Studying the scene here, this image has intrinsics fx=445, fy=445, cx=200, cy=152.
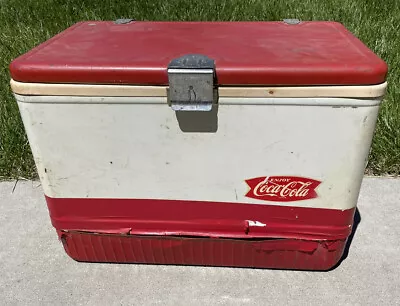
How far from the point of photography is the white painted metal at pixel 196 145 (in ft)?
3.58

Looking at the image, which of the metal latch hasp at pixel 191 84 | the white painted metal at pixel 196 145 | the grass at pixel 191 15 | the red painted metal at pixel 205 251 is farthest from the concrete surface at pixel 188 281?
the grass at pixel 191 15

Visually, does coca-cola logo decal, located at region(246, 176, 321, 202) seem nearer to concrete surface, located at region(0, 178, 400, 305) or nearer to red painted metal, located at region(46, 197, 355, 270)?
red painted metal, located at region(46, 197, 355, 270)

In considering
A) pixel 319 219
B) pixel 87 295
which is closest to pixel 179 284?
pixel 87 295

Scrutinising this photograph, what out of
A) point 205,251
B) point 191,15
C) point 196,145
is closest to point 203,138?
point 196,145

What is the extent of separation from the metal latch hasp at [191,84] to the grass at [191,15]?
1458 mm

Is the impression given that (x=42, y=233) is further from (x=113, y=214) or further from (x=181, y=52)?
(x=181, y=52)

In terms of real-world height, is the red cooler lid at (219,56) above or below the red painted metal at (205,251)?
above

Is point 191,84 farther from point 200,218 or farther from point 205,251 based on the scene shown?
point 205,251

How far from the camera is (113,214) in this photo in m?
1.30

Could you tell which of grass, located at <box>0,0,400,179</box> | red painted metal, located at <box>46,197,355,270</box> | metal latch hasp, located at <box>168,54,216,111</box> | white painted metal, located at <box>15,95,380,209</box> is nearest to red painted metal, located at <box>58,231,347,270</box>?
red painted metal, located at <box>46,197,355,270</box>

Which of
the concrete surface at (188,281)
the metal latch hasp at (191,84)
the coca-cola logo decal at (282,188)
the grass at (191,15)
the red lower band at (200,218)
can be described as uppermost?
the metal latch hasp at (191,84)

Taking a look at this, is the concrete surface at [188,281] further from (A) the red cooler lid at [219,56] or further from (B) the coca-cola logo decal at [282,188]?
(A) the red cooler lid at [219,56]

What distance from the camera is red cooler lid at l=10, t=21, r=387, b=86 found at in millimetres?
1040

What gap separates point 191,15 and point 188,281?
248cm
